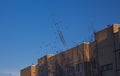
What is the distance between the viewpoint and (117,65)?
42844mm

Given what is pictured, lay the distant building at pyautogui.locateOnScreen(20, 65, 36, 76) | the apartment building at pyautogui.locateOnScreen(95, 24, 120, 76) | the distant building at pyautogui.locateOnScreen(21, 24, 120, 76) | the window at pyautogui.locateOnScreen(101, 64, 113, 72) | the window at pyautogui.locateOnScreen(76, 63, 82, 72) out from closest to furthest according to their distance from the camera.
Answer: the apartment building at pyautogui.locateOnScreen(95, 24, 120, 76)
the distant building at pyautogui.locateOnScreen(21, 24, 120, 76)
the window at pyautogui.locateOnScreen(101, 64, 113, 72)
the window at pyautogui.locateOnScreen(76, 63, 82, 72)
the distant building at pyautogui.locateOnScreen(20, 65, 36, 76)

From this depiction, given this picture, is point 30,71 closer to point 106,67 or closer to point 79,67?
point 79,67

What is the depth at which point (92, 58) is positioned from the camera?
49.1 metres

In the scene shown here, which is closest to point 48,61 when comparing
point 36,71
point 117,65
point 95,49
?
point 36,71

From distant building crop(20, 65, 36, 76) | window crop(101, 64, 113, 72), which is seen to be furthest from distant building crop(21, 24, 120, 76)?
distant building crop(20, 65, 36, 76)

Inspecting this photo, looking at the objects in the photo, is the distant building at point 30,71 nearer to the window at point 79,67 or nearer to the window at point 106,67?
the window at point 79,67

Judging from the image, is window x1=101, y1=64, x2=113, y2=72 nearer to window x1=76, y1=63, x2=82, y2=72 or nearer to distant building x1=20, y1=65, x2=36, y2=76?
window x1=76, y1=63, x2=82, y2=72

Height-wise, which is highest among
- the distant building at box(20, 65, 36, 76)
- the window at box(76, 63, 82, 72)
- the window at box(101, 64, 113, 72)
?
the distant building at box(20, 65, 36, 76)

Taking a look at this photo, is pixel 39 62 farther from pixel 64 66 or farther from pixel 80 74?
pixel 80 74

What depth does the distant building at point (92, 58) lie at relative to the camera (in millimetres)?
43406

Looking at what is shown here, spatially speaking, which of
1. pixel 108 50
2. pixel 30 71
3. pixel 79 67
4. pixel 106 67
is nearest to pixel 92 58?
pixel 79 67

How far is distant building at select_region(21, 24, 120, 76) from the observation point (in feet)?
142

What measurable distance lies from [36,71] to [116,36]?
3146 centimetres

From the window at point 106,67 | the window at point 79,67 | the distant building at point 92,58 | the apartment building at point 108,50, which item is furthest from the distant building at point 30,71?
the window at point 106,67
